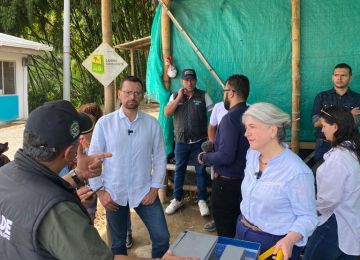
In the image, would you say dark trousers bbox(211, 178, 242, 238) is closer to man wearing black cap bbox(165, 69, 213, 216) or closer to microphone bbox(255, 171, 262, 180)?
microphone bbox(255, 171, 262, 180)

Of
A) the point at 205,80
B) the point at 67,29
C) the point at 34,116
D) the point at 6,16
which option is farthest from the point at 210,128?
the point at 6,16

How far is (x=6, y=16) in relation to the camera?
13461mm

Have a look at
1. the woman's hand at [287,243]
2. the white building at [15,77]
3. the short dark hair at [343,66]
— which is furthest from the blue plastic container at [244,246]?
the white building at [15,77]

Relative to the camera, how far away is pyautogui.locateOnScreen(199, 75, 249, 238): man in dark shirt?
310cm

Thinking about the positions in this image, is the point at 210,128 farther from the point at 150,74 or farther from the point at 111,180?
the point at 111,180

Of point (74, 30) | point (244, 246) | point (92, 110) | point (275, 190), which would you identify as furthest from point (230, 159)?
point (74, 30)

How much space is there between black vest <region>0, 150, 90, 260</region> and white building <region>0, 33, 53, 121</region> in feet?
42.7

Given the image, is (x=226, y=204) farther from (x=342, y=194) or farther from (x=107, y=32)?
(x=107, y=32)

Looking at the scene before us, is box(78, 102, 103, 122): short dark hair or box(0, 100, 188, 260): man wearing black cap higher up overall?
box(78, 102, 103, 122): short dark hair

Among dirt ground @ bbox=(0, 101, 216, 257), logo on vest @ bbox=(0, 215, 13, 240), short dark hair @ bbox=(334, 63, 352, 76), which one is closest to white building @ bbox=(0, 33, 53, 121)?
dirt ground @ bbox=(0, 101, 216, 257)

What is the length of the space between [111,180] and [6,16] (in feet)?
41.3

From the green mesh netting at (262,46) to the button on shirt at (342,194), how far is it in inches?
91.2

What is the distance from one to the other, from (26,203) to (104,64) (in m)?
2.81

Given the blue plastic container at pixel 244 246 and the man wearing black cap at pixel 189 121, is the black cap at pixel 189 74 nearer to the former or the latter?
the man wearing black cap at pixel 189 121
